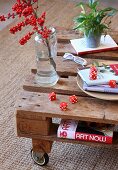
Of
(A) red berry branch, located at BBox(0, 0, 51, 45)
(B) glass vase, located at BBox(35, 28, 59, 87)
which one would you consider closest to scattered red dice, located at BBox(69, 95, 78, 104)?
(B) glass vase, located at BBox(35, 28, 59, 87)

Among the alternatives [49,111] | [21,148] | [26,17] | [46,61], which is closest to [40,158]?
[21,148]

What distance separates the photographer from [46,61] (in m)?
1.42

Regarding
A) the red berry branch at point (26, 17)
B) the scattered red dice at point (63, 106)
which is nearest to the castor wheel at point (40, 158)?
the scattered red dice at point (63, 106)

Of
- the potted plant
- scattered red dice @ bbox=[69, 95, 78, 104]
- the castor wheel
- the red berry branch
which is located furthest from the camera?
the potted plant

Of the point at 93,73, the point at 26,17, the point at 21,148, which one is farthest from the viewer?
the point at 21,148

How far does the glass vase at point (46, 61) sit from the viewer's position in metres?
1.37

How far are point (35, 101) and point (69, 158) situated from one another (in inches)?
13.7

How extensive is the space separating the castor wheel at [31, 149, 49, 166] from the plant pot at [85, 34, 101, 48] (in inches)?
21.9

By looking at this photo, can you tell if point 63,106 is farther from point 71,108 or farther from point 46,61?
point 46,61

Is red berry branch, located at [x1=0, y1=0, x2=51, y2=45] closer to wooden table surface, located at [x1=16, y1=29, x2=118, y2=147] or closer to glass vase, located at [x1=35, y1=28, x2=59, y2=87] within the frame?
glass vase, located at [x1=35, y1=28, x2=59, y2=87]

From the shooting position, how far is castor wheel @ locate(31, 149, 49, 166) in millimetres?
1454

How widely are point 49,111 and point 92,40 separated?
→ 513 mm

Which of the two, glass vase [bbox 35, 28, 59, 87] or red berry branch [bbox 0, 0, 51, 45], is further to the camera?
glass vase [bbox 35, 28, 59, 87]

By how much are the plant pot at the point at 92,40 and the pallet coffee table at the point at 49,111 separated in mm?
208
